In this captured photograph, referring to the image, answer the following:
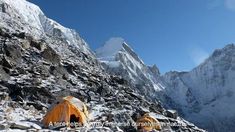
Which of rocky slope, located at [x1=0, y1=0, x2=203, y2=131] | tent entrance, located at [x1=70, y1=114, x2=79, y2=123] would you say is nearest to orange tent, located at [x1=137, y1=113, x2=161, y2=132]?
rocky slope, located at [x1=0, y1=0, x2=203, y2=131]

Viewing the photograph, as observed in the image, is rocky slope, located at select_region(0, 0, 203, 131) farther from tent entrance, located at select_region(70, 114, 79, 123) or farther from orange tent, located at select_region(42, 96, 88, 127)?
tent entrance, located at select_region(70, 114, 79, 123)

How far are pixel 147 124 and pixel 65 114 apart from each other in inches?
449

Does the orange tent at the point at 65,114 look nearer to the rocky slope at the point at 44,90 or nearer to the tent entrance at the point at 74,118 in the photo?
the tent entrance at the point at 74,118

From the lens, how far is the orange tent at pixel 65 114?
144 ft

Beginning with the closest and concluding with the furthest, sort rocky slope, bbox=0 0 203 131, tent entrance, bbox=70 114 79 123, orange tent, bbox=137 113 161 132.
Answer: tent entrance, bbox=70 114 79 123, rocky slope, bbox=0 0 203 131, orange tent, bbox=137 113 161 132

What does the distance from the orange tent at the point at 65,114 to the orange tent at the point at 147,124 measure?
7232mm

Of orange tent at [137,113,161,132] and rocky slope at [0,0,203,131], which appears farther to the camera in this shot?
orange tent at [137,113,161,132]

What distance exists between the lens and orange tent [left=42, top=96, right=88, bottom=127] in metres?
44.0

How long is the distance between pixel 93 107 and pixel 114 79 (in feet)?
103

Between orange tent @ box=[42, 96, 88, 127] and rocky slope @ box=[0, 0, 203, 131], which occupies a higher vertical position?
rocky slope @ box=[0, 0, 203, 131]

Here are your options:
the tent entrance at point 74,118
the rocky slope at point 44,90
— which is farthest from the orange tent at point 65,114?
the rocky slope at point 44,90

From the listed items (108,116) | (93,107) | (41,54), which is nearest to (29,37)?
(41,54)

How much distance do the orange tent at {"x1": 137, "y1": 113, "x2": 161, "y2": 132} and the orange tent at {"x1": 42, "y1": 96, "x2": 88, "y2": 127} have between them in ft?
23.7

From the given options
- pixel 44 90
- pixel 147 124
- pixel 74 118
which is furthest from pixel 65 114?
pixel 44 90
